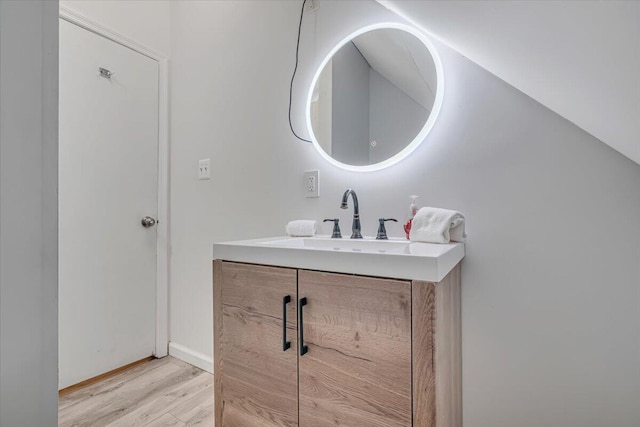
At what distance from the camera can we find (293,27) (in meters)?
1.46

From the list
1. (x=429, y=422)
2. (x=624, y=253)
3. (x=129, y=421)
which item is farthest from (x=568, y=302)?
(x=129, y=421)

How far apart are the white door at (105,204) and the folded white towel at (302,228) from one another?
3.69ft

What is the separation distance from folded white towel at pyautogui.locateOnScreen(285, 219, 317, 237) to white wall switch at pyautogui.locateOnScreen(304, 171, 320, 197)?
14cm

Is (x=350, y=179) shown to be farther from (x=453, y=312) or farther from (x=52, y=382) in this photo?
(x=52, y=382)

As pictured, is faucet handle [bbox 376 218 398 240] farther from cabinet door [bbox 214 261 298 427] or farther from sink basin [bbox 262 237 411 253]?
cabinet door [bbox 214 261 298 427]

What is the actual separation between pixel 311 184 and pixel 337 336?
0.75m

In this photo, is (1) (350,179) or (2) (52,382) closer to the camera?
(2) (52,382)

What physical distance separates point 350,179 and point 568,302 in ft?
2.74

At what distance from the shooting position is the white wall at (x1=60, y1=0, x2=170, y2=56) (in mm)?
1647

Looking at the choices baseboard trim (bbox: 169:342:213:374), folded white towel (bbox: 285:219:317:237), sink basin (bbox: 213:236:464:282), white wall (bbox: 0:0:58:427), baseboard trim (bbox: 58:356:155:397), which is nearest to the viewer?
white wall (bbox: 0:0:58:427)

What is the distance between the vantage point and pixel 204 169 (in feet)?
5.92

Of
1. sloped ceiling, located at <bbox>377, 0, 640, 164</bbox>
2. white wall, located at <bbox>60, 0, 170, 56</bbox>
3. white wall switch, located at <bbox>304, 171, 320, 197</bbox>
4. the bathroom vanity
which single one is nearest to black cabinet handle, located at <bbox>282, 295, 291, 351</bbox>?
the bathroom vanity

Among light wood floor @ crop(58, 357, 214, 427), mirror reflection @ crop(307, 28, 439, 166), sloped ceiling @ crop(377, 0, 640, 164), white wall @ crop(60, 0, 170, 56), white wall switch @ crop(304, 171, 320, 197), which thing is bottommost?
light wood floor @ crop(58, 357, 214, 427)

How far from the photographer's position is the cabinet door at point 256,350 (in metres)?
0.87
